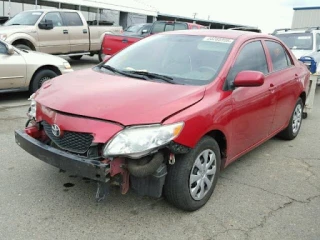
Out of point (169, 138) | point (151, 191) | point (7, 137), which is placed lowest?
point (7, 137)

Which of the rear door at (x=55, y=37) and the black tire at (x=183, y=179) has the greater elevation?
the rear door at (x=55, y=37)

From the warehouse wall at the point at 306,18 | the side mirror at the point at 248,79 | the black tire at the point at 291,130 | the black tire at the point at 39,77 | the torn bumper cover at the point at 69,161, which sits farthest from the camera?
the warehouse wall at the point at 306,18

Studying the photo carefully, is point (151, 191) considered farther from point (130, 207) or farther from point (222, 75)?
point (222, 75)

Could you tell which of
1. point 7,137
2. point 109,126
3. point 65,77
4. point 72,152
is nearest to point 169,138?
point 109,126

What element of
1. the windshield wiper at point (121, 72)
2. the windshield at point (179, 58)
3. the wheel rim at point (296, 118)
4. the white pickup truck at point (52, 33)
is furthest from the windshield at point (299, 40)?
the windshield wiper at point (121, 72)

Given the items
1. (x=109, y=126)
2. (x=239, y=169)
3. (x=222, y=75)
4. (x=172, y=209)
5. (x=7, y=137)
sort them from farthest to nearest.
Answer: (x=7, y=137)
(x=239, y=169)
(x=222, y=75)
(x=172, y=209)
(x=109, y=126)

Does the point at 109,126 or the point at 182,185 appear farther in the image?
the point at 182,185

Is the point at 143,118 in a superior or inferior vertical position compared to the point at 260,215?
superior

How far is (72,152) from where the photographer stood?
9.66 feet

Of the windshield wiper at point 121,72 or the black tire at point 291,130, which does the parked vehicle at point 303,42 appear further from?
the windshield wiper at point 121,72

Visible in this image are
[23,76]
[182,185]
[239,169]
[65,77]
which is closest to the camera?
[182,185]

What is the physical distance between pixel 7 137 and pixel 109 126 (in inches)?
111

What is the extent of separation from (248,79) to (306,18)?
22342 millimetres

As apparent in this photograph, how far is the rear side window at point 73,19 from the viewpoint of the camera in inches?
469
